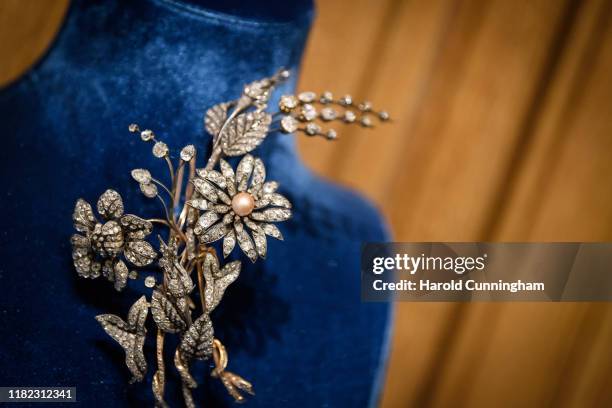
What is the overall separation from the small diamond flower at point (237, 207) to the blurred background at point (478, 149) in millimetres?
536

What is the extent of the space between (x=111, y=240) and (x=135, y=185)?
0.44ft

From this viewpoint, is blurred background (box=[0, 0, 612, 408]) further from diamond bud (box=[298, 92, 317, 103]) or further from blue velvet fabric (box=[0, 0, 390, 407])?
diamond bud (box=[298, 92, 317, 103])

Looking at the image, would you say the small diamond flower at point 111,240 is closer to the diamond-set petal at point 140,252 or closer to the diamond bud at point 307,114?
the diamond-set petal at point 140,252

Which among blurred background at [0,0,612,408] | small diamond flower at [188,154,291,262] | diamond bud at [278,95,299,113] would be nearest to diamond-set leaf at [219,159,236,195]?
small diamond flower at [188,154,291,262]

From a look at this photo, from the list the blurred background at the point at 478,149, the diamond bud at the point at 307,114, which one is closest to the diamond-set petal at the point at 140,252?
the diamond bud at the point at 307,114

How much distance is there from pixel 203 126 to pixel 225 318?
22 centimetres

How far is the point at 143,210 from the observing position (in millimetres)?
646

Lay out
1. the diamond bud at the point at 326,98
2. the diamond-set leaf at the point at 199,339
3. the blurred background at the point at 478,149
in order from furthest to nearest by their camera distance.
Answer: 1. the blurred background at the point at 478,149
2. the diamond bud at the point at 326,98
3. the diamond-set leaf at the point at 199,339

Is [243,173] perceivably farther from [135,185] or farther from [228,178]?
[135,185]

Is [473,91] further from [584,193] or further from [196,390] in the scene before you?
[196,390]

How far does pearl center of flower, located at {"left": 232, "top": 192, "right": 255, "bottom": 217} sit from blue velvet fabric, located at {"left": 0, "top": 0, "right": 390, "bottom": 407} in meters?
0.15

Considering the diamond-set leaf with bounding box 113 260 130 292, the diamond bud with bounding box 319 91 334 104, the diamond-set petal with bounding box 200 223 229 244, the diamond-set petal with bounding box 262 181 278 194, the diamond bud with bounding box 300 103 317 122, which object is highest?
the diamond bud with bounding box 319 91 334 104

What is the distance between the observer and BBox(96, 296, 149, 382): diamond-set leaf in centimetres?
53

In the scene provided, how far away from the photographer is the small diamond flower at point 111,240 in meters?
0.53
